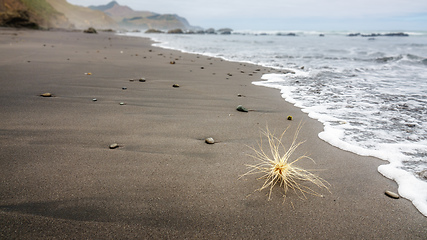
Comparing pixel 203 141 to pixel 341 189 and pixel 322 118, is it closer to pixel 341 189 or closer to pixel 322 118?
pixel 341 189

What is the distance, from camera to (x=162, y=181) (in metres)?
1.93

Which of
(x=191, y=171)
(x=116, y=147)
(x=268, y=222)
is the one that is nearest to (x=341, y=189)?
(x=268, y=222)

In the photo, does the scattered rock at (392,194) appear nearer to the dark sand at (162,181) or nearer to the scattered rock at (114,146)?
the dark sand at (162,181)

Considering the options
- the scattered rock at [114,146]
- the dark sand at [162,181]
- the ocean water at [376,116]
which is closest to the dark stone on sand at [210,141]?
the dark sand at [162,181]

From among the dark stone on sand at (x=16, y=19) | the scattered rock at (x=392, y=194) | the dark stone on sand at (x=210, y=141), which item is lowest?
the scattered rock at (x=392, y=194)

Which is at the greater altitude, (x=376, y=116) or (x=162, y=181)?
(x=376, y=116)

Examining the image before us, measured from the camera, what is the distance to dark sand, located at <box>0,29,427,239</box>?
148 cm

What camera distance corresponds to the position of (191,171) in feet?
6.91

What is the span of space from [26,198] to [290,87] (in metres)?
5.57

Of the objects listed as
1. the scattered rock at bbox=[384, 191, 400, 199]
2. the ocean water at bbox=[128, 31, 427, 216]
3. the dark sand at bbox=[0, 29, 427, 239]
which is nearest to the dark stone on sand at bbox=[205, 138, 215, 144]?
the dark sand at bbox=[0, 29, 427, 239]

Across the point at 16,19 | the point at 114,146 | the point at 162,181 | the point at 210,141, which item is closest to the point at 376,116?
the point at 210,141

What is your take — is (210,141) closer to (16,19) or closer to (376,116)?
(376,116)

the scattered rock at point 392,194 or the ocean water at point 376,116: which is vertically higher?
the ocean water at point 376,116

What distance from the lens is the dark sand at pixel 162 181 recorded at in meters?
1.48
